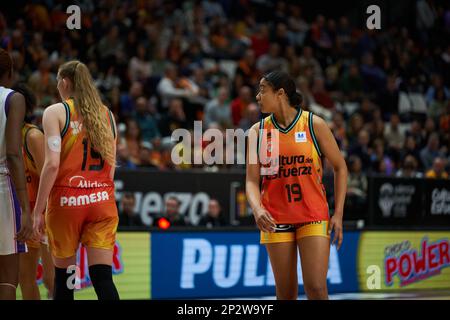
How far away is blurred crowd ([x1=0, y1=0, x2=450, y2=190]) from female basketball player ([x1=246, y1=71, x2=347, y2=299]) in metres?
6.38

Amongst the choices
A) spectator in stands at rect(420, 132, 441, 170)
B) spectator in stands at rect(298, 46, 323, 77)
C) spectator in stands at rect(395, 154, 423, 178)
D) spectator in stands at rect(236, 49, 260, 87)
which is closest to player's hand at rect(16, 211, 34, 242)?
spectator in stands at rect(395, 154, 423, 178)

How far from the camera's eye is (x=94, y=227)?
611 centimetres

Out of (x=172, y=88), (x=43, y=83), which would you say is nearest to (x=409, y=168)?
(x=172, y=88)

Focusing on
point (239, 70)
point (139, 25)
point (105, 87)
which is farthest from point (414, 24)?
point (105, 87)

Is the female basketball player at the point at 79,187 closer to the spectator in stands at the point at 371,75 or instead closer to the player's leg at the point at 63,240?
the player's leg at the point at 63,240

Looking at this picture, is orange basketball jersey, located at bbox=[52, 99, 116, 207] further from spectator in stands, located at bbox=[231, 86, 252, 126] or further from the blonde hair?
spectator in stands, located at bbox=[231, 86, 252, 126]

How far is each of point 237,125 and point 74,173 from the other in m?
9.89

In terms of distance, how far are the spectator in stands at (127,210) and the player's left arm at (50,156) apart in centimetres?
605

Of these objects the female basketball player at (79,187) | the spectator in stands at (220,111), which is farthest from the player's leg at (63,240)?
the spectator in stands at (220,111)

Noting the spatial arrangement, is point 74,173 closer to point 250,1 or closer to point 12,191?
point 12,191

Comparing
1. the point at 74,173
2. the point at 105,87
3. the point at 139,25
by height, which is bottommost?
the point at 74,173

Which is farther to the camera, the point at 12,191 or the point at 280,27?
the point at 280,27

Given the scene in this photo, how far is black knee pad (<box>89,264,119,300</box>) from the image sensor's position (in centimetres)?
593

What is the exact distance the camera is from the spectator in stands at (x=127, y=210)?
1205cm
